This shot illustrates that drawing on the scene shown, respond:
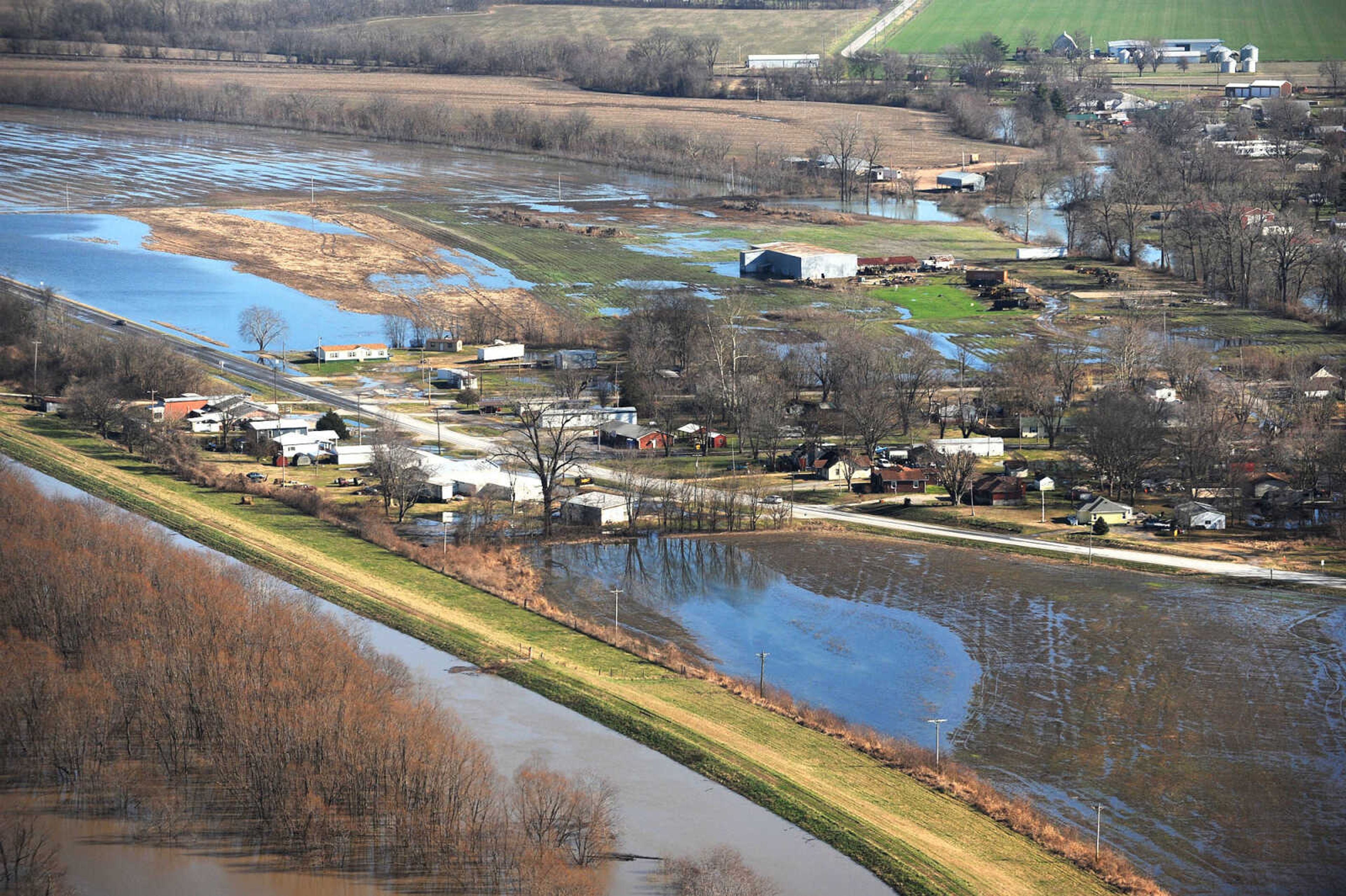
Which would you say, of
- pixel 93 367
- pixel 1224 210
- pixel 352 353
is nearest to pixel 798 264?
pixel 1224 210

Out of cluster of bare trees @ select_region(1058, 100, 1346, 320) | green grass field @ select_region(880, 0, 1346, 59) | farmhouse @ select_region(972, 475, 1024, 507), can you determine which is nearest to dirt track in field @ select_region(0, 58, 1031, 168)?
cluster of bare trees @ select_region(1058, 100, 1346, 320)

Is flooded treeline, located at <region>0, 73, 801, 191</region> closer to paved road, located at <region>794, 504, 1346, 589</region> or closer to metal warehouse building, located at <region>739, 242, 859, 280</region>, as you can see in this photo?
metal warehouse building, located at <region>739, 242, 859, 280</region>

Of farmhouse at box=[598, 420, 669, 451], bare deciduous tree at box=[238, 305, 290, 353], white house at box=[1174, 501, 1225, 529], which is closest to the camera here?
white house at box=[1174, 501, 1225, 529]

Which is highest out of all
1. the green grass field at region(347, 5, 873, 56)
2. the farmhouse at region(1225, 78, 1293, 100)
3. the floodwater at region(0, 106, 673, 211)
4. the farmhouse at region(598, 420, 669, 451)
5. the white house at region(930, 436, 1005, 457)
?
the green grass field at region(347, 5, 873, 56)

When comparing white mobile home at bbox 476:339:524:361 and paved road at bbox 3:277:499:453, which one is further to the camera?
white mobile home at bbox 476:339:524:361

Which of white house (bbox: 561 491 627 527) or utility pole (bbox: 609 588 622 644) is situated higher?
white house (bbox: 561 491 627 527)

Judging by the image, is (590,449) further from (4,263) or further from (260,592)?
(4,263)

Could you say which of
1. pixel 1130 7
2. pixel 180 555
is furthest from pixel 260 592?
pixel 1130 7
